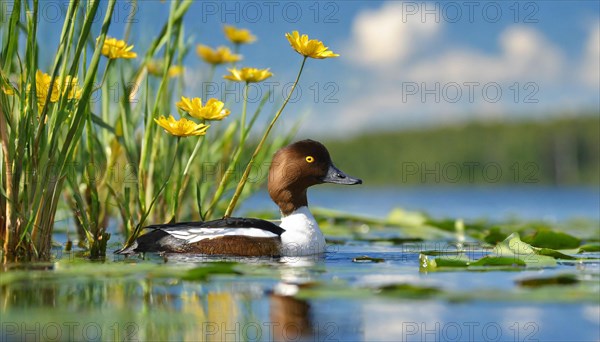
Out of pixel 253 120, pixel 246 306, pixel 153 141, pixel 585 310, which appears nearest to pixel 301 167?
pixel 253 120

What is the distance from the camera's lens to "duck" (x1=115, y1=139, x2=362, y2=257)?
616 cm

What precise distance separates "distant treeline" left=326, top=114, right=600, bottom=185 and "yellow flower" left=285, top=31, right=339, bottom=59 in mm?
63197

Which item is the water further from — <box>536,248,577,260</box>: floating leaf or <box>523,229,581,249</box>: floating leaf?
<box>523,229,581,249</box>: floating leaf

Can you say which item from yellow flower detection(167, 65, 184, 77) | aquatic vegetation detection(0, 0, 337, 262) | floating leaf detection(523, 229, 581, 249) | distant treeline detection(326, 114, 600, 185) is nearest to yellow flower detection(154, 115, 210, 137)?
aquatic vegetation detection(0, 0, 337, 262)

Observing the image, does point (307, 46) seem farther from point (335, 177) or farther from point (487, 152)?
point (487, 152)

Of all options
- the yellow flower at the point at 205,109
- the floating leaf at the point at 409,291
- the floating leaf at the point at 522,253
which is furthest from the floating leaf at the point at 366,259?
the floating leaf at the point at 409,291

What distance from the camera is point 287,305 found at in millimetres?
4051

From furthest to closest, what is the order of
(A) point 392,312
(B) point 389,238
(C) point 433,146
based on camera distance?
(C) point 433,146 < (B) point 389,238 < (A) point 392,312

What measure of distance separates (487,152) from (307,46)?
7506cm

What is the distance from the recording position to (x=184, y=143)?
7574 millimetres

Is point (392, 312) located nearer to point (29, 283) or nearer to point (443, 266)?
point (443, 266)

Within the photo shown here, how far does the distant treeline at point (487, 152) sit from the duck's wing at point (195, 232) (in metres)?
63.0

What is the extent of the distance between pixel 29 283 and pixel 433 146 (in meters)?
81.0

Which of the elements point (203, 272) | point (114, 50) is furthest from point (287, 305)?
point (114, 50)
